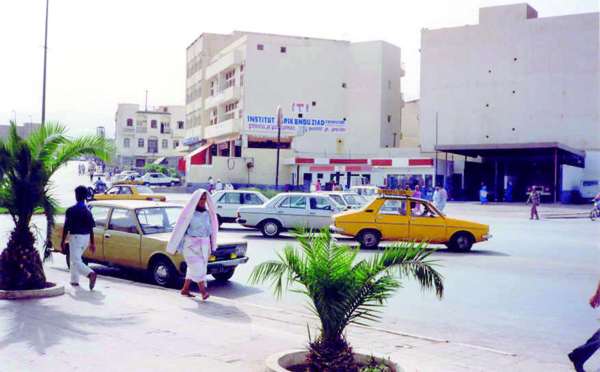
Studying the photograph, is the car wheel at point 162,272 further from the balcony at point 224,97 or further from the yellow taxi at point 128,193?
the balcony at point 224,97

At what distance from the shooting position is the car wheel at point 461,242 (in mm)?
17297

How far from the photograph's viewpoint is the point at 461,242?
56.9ft

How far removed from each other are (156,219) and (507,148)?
38.6 m

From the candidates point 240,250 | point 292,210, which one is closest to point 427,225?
point 292,210

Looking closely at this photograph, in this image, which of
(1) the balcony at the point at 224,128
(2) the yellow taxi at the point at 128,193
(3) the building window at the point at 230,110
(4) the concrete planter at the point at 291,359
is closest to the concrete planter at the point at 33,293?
(4) the concrete planter at the point at 291,359

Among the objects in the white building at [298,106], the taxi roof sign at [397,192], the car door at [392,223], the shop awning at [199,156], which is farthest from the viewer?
the shop awning at [199,156]

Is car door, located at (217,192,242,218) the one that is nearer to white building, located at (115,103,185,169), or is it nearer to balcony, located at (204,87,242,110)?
balcony, located at (204,87,242,110)

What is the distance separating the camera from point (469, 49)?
56844 mm

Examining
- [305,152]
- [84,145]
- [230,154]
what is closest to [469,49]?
[305,152]

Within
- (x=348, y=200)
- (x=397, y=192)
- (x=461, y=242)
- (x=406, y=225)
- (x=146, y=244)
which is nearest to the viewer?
(x=146, y=244)

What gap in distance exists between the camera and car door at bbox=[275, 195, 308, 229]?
2041cm

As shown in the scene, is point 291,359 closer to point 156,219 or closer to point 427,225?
point 156,219

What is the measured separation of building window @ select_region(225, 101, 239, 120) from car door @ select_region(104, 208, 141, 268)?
49614mm

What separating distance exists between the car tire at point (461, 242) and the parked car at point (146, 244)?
7.69 metres
